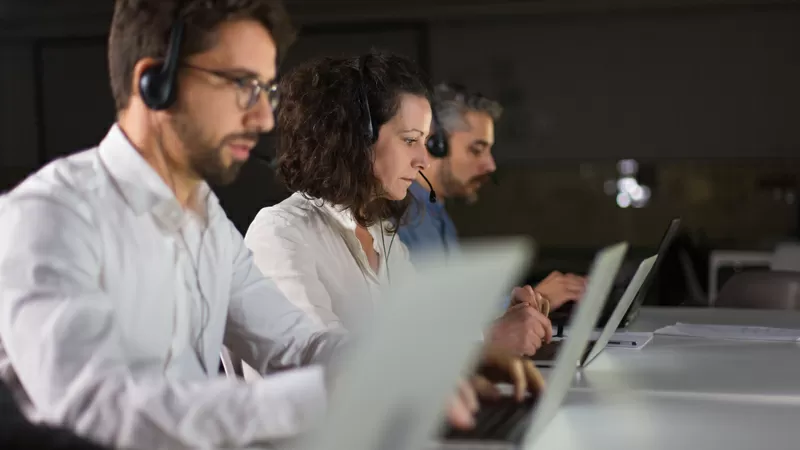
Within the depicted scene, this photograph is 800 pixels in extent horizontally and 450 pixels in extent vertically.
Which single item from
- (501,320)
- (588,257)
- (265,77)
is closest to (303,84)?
(501,320)

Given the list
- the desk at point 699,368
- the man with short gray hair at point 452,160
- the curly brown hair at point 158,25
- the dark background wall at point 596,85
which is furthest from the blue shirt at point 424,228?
the dark background wall at point 596,85

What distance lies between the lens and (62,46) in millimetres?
5418

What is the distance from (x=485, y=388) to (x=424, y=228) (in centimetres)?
160

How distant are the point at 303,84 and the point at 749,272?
→ 82.0 inches

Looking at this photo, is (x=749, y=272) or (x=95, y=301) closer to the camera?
(x=95, y=301)

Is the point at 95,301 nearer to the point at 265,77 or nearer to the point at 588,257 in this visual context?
the point at 265,77

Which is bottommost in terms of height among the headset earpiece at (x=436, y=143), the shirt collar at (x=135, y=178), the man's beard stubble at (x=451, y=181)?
the man's beard stubble at (x=451, y=181)

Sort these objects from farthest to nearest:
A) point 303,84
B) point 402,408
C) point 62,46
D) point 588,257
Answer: point 588,257 → point 62,46 → point 303,84 → point 402,408

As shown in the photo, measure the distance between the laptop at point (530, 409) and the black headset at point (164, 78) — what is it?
1.61ft

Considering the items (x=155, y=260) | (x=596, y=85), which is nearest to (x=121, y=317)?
(x=155, y=260)

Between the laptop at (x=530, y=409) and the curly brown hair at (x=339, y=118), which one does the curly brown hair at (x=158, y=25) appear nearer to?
the laptop at (x=530, y=409)

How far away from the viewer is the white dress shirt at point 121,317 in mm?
851

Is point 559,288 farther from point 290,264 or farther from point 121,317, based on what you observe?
point 121,317

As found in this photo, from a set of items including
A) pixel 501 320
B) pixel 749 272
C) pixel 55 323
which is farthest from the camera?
pixel 749 272
